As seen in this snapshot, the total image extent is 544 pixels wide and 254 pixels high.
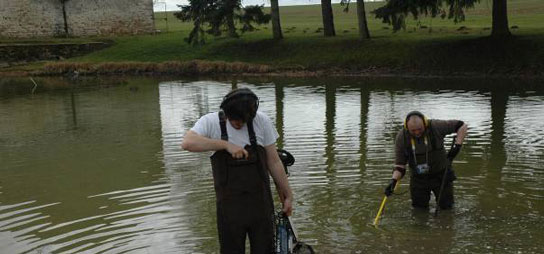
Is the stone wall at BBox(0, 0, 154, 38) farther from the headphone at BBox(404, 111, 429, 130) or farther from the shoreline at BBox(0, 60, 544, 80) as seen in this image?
the headphone at BBox(404, 111, 429, 130)

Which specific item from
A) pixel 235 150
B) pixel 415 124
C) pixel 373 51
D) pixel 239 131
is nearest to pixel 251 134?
pixel 239 131

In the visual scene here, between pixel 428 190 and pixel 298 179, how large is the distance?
2.82 m

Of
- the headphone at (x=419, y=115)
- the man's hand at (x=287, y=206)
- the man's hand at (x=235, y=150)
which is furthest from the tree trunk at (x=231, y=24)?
the man's hand at (x=235, y=150)

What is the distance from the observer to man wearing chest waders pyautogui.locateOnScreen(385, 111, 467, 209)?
8719 millimetres

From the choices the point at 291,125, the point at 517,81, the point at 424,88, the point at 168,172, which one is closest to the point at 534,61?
the point at 517,81

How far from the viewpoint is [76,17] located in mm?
56750

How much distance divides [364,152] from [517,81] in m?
17.5

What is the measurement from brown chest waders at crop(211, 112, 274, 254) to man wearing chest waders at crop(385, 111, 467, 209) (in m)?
3.42

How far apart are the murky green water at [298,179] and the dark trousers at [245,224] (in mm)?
2425

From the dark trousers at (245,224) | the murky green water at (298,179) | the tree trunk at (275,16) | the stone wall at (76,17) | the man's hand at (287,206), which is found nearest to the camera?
the dark trousers at (245,224)

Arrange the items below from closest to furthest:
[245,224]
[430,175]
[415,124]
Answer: [245,224] < [415,124] < [430,175]

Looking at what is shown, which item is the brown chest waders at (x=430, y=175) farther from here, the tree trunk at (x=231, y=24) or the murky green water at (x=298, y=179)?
the tree trunk at (x=231, y=24)

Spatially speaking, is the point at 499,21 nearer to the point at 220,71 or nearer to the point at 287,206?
the point at 220,71

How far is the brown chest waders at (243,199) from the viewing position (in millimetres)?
5543
